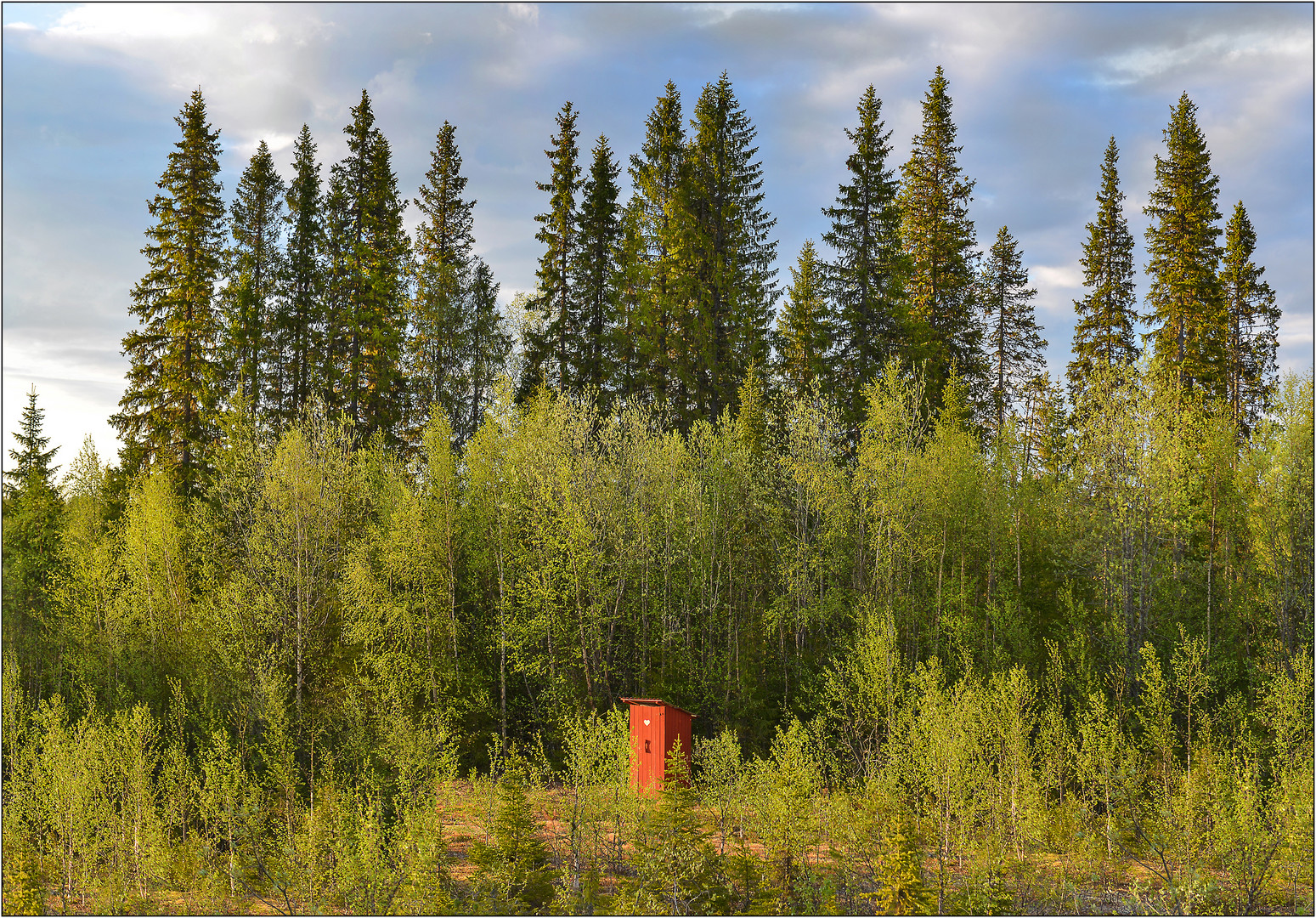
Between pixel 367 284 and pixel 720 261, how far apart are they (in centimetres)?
1259

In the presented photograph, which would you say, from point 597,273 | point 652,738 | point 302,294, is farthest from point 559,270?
point 652,738

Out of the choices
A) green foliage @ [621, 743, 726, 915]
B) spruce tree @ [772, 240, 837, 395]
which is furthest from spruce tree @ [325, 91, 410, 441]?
green foliage @ [621, 743, 726, 915]

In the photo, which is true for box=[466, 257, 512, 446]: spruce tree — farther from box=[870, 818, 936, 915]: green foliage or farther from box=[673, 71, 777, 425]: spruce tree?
box=[870, 818, 936, 915]: green foliage

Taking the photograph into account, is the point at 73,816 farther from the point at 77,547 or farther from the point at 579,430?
the point at 579,430

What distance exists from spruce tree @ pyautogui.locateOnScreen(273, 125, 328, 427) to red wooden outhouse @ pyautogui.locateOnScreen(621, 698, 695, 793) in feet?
56.9

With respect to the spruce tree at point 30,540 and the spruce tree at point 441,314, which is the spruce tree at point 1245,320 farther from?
the spruce tree at point 30,540

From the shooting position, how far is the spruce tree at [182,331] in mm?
24531

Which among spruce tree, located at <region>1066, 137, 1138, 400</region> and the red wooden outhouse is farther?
spruce tree, located at <region>1066, 137, 1138, 400</region>

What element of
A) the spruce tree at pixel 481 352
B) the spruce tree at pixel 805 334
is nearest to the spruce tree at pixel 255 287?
the spruce tree at pixel 481 352

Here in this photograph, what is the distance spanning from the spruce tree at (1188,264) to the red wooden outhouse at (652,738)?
64.0 ft

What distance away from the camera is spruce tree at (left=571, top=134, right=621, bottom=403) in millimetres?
27031

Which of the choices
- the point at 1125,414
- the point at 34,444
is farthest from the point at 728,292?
the point at 34,444

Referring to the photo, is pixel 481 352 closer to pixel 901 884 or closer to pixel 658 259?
pixel 658 259

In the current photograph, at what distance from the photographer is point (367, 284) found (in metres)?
28.2
